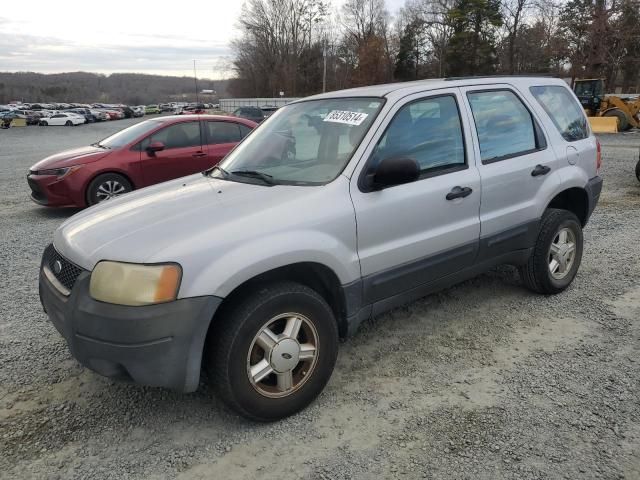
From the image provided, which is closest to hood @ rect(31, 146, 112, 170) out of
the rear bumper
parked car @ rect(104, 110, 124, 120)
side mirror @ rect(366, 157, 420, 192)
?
side mirror @ rect(366, 157, 420, 192)

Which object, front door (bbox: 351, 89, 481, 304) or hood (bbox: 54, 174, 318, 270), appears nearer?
hood (bbox: 54, 174, 318, 270)

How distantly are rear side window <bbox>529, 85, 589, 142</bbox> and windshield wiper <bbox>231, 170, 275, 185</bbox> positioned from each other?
7.94ft

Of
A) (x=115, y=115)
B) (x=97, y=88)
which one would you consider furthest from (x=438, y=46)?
(x=97, y=88)

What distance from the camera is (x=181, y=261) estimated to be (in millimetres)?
2391

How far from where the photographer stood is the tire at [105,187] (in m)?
7.71

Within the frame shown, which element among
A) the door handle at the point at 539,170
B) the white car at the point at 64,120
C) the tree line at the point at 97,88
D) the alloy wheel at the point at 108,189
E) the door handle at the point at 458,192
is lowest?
the alloy wheel at the point at 108,189

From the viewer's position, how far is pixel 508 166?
12.3ft

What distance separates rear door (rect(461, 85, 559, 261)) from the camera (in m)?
3.65

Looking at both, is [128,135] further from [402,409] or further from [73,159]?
[402,409]

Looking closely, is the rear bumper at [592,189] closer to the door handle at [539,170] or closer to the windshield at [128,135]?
the door handle at [539,170]

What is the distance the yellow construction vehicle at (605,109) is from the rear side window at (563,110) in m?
19.2

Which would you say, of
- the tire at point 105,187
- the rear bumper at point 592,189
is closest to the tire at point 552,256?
the rear bumper at point 592,189

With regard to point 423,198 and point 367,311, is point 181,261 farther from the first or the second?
point 423,198

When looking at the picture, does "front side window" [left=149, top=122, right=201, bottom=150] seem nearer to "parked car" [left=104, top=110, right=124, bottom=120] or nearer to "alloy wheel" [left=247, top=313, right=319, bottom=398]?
"alloy wheel" [left=247, top=313, right=319, bottom=398]
